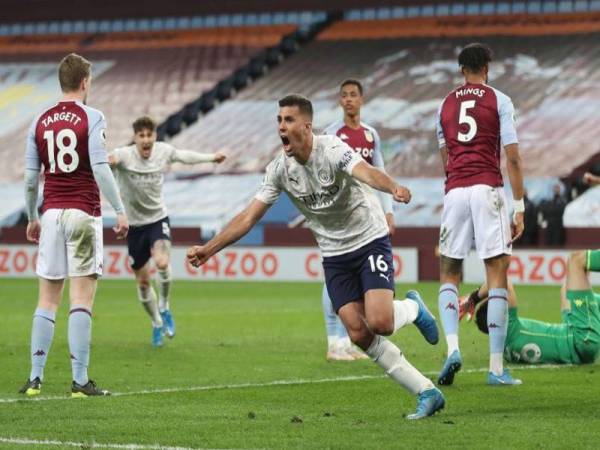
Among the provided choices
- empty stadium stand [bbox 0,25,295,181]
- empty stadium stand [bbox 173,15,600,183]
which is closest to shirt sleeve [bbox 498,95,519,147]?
empty stadium stand [bbox 173,15,600,183]

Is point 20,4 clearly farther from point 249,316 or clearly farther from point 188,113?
point 249,316

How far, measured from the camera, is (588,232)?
29562mm

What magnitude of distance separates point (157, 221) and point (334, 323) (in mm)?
2847

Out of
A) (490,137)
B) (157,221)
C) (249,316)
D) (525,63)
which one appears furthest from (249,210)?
(525,63)

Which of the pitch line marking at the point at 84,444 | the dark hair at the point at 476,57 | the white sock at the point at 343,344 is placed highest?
the dark hair at the point at 476,57

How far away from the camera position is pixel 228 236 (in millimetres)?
8008

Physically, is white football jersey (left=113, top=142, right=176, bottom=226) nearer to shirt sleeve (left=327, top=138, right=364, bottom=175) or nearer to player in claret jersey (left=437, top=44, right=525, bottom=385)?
player in claret jersey (left=437, top=44, right=525, bottom=385)

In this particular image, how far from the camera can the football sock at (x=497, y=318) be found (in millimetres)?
9906

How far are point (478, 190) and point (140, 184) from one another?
5.08m

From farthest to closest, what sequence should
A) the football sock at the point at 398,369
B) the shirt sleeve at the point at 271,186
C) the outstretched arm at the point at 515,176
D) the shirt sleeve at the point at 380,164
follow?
the shirt sleeve at the point at 380,164, the outstretched arm at the point at 515,176, the shirt sleeve at the point at 271,186, the football sock at the point at 398,369

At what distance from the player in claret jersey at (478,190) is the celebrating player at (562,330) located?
0.90 meters

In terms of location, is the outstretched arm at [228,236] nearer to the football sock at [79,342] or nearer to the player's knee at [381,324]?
the player's knee at [381,324]

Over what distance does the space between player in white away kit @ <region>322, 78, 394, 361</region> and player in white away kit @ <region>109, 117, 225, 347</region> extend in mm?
2214

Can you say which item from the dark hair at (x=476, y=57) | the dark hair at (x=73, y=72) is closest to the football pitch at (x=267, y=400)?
the dark hair at (x=73, y=72)
